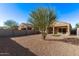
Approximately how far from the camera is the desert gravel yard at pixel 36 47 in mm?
8156

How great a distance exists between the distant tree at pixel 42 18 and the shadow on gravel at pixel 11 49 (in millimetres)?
1123

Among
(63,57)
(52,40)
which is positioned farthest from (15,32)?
(63,57)

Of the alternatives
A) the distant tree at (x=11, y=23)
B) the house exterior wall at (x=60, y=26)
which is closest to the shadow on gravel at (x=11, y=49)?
the distant tree at (x=11, y=23)

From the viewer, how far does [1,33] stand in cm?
911

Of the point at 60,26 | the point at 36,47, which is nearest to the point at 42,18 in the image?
the point at 60,26

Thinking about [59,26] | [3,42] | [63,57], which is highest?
[59,26]

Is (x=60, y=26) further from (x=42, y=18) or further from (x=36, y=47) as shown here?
(x=36, y=47)

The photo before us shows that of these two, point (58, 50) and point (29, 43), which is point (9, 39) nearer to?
point (29, 43)

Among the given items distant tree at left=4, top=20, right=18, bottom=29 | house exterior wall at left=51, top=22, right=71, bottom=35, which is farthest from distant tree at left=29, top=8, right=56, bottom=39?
distant tree at left=4, top=20, right=18, bottom=29

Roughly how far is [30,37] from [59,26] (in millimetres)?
1409

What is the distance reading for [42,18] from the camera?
9.12m

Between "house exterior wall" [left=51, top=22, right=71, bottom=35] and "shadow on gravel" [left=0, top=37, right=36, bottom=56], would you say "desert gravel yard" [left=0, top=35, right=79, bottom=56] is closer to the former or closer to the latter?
"shadow on gravel" [left=0, top=37, right=36, bottom=56]

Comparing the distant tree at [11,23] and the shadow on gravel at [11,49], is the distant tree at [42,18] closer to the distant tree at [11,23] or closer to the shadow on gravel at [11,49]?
the distant tree at [11,23]

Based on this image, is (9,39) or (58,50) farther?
(9,39)
